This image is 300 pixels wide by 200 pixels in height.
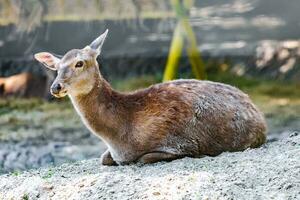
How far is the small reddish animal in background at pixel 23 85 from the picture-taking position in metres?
13.0

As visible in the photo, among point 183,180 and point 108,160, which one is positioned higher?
point 183,180

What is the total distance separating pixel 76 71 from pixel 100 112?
1.43ft

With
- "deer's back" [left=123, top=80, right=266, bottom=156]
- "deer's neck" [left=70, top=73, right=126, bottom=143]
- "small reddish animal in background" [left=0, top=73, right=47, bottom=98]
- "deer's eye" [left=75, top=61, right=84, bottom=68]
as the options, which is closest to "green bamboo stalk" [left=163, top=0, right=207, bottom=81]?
"small reddish animal in background" [left=0, top=73, right=47, bottom=98]

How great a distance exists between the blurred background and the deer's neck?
118 inches

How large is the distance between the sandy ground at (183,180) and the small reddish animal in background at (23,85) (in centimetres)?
549

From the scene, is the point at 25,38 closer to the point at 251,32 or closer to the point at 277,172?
the point at 251,32

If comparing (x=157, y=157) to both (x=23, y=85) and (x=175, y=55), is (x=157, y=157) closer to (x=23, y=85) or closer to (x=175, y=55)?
(x=175, y=55)

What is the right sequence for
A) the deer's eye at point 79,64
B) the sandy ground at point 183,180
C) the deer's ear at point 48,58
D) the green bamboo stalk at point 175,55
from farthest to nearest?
the green bamboo stalk at point 175,55, the deer's ear at point 48,58, the deer's eye at point 79,64, the sandy ground at point 183,180

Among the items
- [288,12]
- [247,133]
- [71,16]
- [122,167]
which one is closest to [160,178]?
[122,167]

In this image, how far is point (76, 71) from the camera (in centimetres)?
724

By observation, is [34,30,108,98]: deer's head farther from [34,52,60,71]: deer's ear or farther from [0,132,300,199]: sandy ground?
[0,132,300,199]: sandy ground

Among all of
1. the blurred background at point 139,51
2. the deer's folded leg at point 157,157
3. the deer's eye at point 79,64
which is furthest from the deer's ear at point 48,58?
the blurred background at point 139,51

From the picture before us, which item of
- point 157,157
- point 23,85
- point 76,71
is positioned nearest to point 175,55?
point 23,85

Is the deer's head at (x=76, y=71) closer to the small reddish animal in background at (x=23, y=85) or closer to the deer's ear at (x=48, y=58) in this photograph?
the deer's ear at (x=48, y=58)
